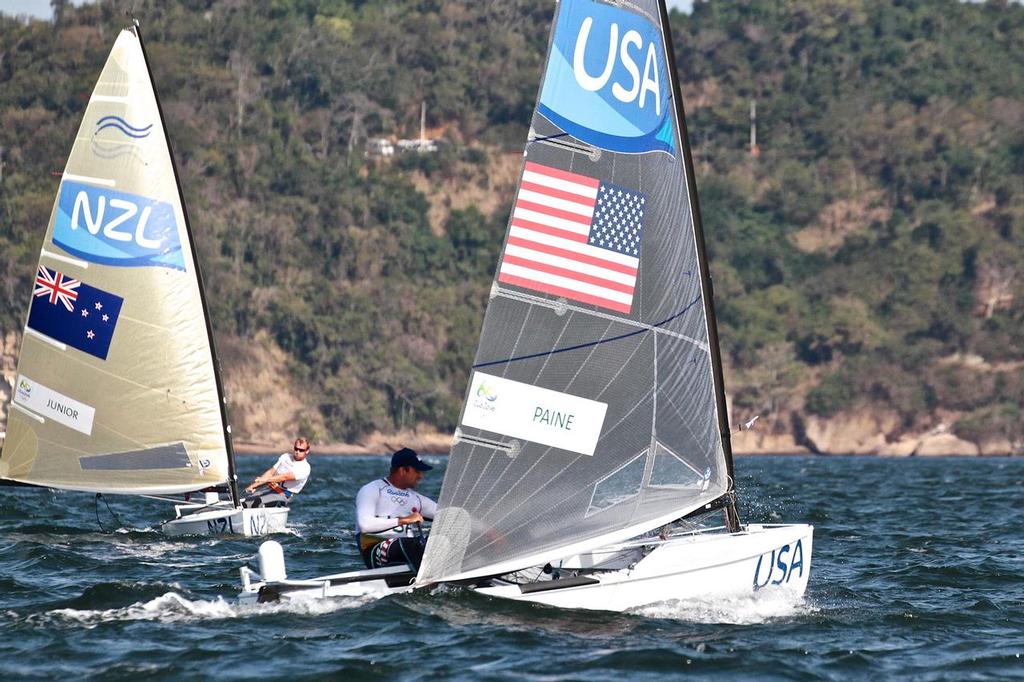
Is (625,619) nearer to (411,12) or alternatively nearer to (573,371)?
(573,371)

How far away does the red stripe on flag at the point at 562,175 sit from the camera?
12328 millimetres

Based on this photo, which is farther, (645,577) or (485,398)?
(645,577)

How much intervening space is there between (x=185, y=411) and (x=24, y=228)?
63140 millimetres

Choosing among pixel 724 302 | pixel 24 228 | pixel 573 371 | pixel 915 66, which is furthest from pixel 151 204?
pixel 915 66

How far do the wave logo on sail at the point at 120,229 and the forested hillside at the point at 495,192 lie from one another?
5666 cm

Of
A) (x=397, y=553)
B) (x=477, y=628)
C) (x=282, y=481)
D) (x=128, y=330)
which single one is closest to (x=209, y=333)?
(x=128, y=330)

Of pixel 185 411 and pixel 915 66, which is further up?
pixel 915 66

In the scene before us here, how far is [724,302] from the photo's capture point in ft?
302

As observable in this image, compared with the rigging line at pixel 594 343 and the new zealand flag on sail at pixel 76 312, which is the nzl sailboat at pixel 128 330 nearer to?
the new zealand flag on sail at pixel 76 312

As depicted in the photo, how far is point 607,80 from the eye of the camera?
12547 millimetres

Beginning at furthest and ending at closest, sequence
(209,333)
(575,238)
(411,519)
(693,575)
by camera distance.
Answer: (209,333), (411,519), (693,575), (575,238)

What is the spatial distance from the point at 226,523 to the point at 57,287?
383 centimetres

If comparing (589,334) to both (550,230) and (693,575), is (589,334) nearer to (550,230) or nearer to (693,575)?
(550,230)

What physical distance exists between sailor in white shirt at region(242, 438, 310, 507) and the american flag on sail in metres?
9.71
